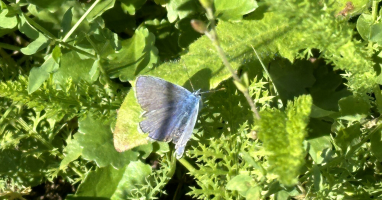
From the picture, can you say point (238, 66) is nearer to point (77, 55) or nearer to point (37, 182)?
point (77, 55)

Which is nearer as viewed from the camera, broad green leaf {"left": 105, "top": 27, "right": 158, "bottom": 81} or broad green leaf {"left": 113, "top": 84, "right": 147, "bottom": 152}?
broad green leaf {"left": 113, "top": 84, "right": 147, "bottom": 152}

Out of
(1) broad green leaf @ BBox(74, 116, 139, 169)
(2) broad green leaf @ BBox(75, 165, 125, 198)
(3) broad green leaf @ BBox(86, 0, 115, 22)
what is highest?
(3) broad green leaf @ BBox(86, 0, 115, 22)

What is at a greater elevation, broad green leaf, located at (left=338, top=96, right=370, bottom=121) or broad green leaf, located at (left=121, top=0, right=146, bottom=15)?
broad green leaf, located at (left=121, top=0, right=146, bottom=15)

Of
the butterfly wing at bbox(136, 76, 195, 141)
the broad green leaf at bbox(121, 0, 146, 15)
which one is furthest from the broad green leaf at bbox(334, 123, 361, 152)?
the broad green leaf at bbox(121, 0, 146, 15)

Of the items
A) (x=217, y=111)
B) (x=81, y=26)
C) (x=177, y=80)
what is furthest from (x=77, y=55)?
(x=217, y=111)

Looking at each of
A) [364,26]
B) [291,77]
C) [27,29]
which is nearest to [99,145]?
[27,29]

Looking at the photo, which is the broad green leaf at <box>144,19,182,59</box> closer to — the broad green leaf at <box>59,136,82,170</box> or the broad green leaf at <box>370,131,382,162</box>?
the broad green leaf at <box>59,136,82,170</box>

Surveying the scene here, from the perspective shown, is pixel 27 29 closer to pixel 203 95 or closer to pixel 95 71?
pixel 95 71
